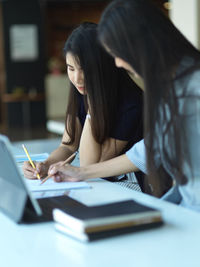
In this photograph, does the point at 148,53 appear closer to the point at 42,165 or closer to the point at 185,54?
the point at 185,54

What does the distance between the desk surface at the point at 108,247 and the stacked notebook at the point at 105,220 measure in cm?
2

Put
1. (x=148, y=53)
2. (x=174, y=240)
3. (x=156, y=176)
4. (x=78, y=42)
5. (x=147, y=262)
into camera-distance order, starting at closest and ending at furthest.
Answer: (x=147, y=262) → (x=174, y=240) → (x=148, y=53) → (x=156, y=176) → (x=78, y=42)

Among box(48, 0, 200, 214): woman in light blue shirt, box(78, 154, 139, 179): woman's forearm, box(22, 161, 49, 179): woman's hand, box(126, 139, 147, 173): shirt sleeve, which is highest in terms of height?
box(48, 0, 200, 214): woman in light blue shirt

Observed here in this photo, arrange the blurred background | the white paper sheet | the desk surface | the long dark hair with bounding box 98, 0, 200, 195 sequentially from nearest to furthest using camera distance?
the desk surface, the long dark hair with bounding box 98, 0, 200, 195, the white paper sheet, the blurred background

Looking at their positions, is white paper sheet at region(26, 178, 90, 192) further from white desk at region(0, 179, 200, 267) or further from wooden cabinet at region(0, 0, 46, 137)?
wooden cabinet at region(0, 0, 46, 137)

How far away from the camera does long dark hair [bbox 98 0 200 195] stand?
4.72 feet

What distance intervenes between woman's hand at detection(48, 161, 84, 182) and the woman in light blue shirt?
0.40m

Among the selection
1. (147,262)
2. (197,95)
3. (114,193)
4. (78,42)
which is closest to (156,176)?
(114,193)

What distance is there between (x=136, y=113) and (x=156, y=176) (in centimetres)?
58

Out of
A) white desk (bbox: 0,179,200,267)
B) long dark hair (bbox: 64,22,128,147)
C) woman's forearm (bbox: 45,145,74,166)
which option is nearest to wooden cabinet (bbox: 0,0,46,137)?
woman's forearm (bbox: 45,145,74,166)

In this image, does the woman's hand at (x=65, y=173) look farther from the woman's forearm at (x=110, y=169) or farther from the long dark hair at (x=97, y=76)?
the long dark hair at (x=97, y=76)

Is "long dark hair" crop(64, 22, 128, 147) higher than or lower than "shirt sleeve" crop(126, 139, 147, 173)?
higher

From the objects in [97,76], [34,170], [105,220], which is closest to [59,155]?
[34,170]

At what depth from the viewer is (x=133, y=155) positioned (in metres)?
1.78
